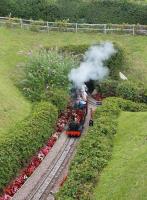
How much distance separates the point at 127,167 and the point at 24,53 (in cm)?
2213

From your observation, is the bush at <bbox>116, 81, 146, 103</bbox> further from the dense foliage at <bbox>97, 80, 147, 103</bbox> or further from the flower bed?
the flower bed

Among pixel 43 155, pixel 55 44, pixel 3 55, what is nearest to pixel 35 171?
pixel 43 155

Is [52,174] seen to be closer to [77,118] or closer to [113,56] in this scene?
[77,118]

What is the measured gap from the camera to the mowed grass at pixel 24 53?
40844mm

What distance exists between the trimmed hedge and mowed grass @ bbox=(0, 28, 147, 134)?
5853 mm

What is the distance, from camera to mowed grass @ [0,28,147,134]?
40844mm

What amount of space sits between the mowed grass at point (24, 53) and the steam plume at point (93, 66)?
2.50 meters

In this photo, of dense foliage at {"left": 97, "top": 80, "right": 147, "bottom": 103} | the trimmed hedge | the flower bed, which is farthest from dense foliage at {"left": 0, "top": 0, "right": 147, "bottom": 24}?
the trimmed hedge

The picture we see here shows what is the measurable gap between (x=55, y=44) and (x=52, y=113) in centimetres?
1486

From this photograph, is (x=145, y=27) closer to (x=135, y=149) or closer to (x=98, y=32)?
(x=98, y=32)

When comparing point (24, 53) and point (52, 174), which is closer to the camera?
point (52, 174)

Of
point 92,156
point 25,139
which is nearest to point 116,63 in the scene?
point 25,139

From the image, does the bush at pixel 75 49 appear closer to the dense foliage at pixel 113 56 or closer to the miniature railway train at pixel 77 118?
the dense foliage at pixel 113 56

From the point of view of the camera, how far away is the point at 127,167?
31.8 m
